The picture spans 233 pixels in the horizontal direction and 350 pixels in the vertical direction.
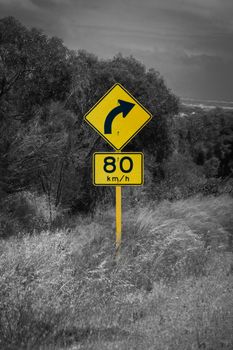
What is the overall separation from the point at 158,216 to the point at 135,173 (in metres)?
2.18

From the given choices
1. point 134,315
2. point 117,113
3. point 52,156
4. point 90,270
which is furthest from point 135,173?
point 52,156

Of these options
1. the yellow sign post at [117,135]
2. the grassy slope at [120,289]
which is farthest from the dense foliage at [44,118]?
the yellow sign post at [117,135]

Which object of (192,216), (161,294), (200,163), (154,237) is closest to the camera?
(161,294)

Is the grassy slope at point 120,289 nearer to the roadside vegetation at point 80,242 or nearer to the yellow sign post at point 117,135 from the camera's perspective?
the roadside vegetation at point 80,242

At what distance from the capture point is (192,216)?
11617mm

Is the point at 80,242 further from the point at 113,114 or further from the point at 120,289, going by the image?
the point at 113,114

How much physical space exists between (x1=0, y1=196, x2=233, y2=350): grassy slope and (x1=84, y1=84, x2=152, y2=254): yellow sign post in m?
0.79

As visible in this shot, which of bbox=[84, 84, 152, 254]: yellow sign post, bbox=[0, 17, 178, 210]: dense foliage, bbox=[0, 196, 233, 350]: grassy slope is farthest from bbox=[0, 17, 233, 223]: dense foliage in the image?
bbox=[84, 84, 152, 254]: yellow sign post

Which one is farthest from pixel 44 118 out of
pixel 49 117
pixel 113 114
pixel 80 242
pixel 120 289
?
pixel 120 289

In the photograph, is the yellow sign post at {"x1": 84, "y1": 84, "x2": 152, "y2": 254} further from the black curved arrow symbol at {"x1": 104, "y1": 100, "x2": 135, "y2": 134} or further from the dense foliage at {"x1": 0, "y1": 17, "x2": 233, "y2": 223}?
the dense foliage at {"x1": 0, "y1": 17, "x2": 233, "y2": 223}

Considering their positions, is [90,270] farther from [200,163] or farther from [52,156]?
[200,163]

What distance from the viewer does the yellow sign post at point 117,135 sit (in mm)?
9047

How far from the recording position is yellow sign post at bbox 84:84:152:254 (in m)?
9.05

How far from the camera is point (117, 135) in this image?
9.17 meters
